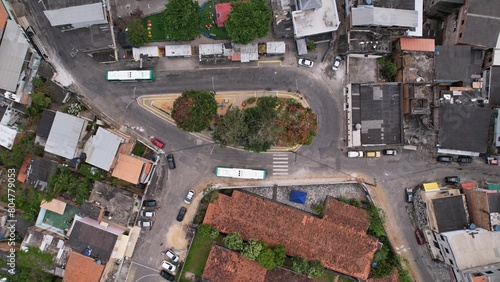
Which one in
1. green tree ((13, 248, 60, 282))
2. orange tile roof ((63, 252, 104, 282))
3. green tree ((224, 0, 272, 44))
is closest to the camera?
green tree ((224, 0, 272, 44))

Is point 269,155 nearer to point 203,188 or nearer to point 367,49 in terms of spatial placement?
point 203,188

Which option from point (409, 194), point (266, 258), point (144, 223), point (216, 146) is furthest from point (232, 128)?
point (409, 194)

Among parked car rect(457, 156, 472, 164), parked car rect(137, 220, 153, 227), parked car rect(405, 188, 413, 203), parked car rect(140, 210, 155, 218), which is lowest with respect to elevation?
parked car rect(137, 220, 153, 227)

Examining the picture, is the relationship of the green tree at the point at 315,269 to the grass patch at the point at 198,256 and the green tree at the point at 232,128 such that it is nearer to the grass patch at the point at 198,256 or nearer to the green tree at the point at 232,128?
the grass patch at the point at 198,256

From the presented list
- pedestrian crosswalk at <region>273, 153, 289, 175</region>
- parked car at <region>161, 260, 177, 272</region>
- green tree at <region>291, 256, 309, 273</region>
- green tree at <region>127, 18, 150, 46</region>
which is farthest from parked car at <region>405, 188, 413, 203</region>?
green tree at <region>127, 18, 150, 46</region>

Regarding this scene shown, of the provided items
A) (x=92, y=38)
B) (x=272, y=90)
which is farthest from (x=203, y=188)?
(x=92, y=38)

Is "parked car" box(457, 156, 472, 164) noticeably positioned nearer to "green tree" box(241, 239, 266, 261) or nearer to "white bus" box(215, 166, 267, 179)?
"white bus" box(215, 166, 267, 179)

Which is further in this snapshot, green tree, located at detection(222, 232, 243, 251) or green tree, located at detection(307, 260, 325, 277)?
green tree, located at detection(307, 260, 325, 277)

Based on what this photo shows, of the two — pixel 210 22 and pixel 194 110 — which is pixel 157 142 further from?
pixel 210 22

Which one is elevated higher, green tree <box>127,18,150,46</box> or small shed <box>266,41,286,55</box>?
small shed <box>266,41,286,55</box>
